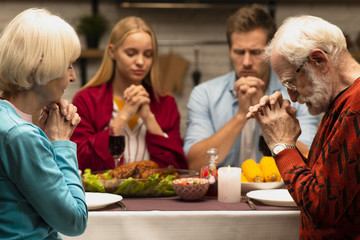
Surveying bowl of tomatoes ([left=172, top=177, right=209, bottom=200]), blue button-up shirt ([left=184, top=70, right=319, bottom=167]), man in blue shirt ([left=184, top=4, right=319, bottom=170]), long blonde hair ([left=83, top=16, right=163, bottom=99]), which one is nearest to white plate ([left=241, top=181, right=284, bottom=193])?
bowl of tomatoes ([left=172, top=177, right=209, bottom=200])

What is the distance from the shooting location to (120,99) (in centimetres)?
269

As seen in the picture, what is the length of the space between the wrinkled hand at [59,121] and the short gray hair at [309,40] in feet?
2.20

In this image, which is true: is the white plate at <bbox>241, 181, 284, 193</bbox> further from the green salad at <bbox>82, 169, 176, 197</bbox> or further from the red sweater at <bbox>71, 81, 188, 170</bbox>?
the red sweater at <bbox>71, 81, 188, 170</bbox>

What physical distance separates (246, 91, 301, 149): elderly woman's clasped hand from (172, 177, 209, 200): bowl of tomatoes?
324mm

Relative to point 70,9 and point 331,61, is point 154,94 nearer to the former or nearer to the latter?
point 331,61

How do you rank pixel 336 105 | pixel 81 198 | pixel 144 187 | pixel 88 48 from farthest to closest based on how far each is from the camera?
pixel 88 48 < pixel 144 187 < pixel 336 105 < pixel 81 198

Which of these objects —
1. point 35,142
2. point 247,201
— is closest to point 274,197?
point 247,201

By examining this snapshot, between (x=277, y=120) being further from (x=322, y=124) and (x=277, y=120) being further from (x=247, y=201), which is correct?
(x=247, y=201)

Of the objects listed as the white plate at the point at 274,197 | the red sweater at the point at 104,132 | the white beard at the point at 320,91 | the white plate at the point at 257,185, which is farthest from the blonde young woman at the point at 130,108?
the white beard at the point at 320,91

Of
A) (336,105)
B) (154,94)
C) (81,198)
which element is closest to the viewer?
(81,198)

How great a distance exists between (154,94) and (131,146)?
1.14 ft

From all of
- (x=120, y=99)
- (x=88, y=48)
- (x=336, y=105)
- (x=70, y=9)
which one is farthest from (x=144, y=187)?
(x=70, y=9)

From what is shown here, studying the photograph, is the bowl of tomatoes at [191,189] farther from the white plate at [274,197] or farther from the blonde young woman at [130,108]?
the blonde young woman at [130,108]

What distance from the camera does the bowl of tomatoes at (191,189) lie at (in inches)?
69.8
